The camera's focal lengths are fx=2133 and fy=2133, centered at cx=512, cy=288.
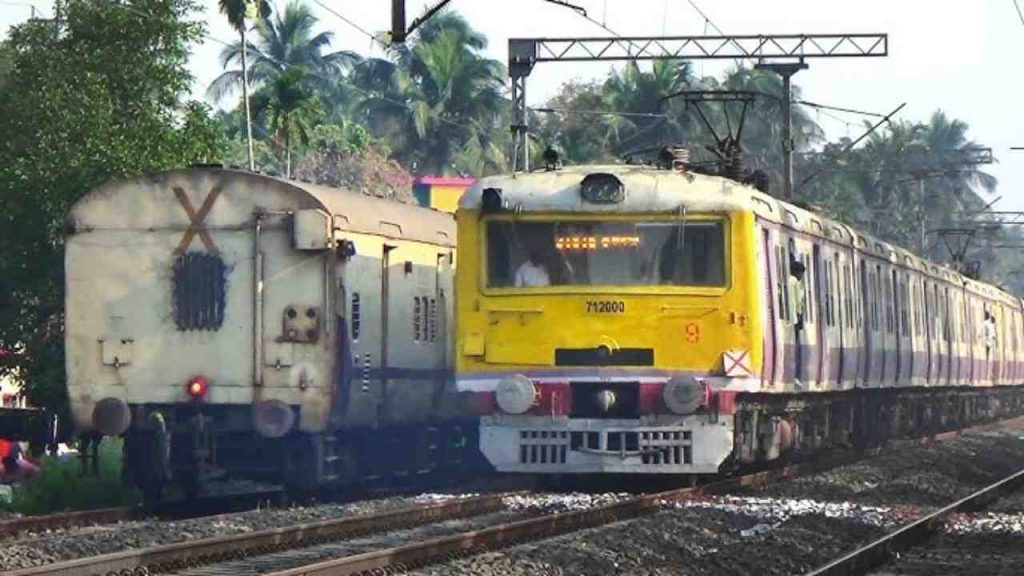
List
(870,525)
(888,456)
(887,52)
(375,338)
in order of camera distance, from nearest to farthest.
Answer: (870,525)
(375,338)
(888,456)
(887,52)

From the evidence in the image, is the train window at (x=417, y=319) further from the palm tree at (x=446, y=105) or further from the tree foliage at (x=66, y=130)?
the palm tree at (x=446, y=105)

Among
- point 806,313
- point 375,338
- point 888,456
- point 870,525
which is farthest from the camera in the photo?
point 888,456

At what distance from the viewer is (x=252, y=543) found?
14.4 meters

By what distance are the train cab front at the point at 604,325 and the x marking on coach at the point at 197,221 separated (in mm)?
2271

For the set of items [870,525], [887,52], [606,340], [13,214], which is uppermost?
[887,52]

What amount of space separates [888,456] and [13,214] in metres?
12.1

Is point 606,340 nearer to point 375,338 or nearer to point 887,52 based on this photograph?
point 375,338

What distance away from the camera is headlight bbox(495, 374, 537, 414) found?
1855 centimetres

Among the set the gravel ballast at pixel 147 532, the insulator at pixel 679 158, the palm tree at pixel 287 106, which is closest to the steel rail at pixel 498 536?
the gravel ballast at pixel 147 532

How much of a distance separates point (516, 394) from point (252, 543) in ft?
15.1

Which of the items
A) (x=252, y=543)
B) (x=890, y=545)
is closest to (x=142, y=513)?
(x=252, y=543)

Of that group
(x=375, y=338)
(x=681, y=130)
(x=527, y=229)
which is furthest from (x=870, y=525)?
(x=681, y=130)

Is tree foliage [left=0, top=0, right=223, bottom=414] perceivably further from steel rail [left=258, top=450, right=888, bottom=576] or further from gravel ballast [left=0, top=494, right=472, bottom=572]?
steel rail [left=258, top=450, right=888, bottom=576]

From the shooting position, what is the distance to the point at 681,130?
247ft
